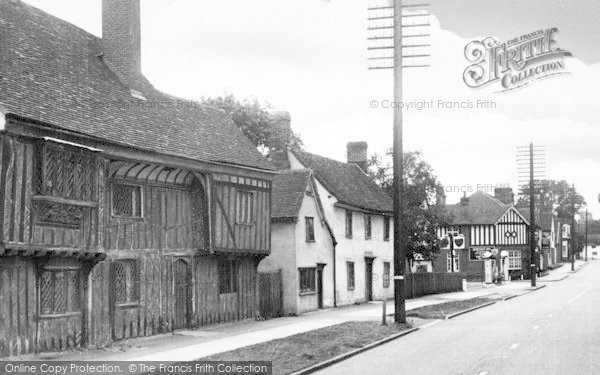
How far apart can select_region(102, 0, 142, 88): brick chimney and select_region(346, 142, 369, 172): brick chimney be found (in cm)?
2441

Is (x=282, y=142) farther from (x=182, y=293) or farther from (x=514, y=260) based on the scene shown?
(x=514, y=260)

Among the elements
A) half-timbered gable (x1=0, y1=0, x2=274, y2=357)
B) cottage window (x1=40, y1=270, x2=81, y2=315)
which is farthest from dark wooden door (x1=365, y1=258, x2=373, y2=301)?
cottage window (x1=40, y1=270, x2=81, y2=315)

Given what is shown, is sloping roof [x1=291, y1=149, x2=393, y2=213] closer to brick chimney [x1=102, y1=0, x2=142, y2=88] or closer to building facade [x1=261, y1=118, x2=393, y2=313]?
building facade [x1=261, y1=118, x2=393, y2=313]

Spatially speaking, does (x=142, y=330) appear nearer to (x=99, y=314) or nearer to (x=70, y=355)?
(x=99, y=314)

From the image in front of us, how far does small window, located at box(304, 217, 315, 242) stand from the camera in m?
33.4

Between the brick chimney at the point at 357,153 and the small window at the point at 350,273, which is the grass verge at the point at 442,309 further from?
the brick chimney at the point at 357,153

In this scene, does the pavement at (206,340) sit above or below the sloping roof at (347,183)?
below

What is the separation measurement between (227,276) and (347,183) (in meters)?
16.3

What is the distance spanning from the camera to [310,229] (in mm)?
33656

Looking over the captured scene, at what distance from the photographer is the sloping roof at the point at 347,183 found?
38000mm

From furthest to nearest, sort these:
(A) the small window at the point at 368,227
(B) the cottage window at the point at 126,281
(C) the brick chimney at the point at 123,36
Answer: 1. (A) the small window at the point at 368,227
2. (C) the brick chimney at the point at 123,36
3. (B) the cottage window at the point at 126,281

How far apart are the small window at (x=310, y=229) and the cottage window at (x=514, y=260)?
145 ft

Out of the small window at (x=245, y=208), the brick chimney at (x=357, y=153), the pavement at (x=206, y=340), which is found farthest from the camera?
the brick chimney at (x=357, y=153)

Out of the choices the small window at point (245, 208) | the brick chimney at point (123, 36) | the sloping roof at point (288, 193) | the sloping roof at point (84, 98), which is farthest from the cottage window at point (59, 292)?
the sloping roof at point (288, 193)
